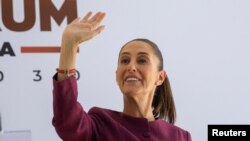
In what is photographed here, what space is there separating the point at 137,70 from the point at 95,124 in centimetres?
16

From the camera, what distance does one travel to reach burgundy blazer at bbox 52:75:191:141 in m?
0.87

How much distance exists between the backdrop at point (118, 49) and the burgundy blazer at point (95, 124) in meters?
0.37

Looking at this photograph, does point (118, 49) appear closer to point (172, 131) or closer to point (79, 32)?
point (172, 131)

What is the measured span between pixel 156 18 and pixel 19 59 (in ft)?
1.48

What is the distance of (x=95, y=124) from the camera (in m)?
0.98

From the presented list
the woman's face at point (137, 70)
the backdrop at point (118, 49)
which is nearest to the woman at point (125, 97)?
the woman's face at point (137, 70)

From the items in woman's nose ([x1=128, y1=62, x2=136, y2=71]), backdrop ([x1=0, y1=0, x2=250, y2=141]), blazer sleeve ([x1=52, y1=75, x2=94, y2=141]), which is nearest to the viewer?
blazer sleeve ([x1=52, y1=75, x2=94, y2=141])

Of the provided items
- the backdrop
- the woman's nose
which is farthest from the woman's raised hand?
the backdrop

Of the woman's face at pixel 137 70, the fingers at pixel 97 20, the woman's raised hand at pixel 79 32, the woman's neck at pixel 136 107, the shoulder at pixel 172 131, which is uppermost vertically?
the fingers at pixel 97 20

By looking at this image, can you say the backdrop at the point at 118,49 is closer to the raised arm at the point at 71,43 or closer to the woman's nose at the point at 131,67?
the woman's nose at the point at 131,67

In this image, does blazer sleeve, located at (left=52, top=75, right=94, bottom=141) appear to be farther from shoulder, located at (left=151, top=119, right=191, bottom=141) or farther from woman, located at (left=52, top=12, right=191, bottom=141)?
shoulder, located at (left=151, top=119, right=191, bottom=141)

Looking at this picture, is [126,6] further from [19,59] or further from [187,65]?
[19,59]

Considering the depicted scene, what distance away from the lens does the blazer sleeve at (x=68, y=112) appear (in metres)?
0.86

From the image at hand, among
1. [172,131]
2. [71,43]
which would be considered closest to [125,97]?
[172,131]
